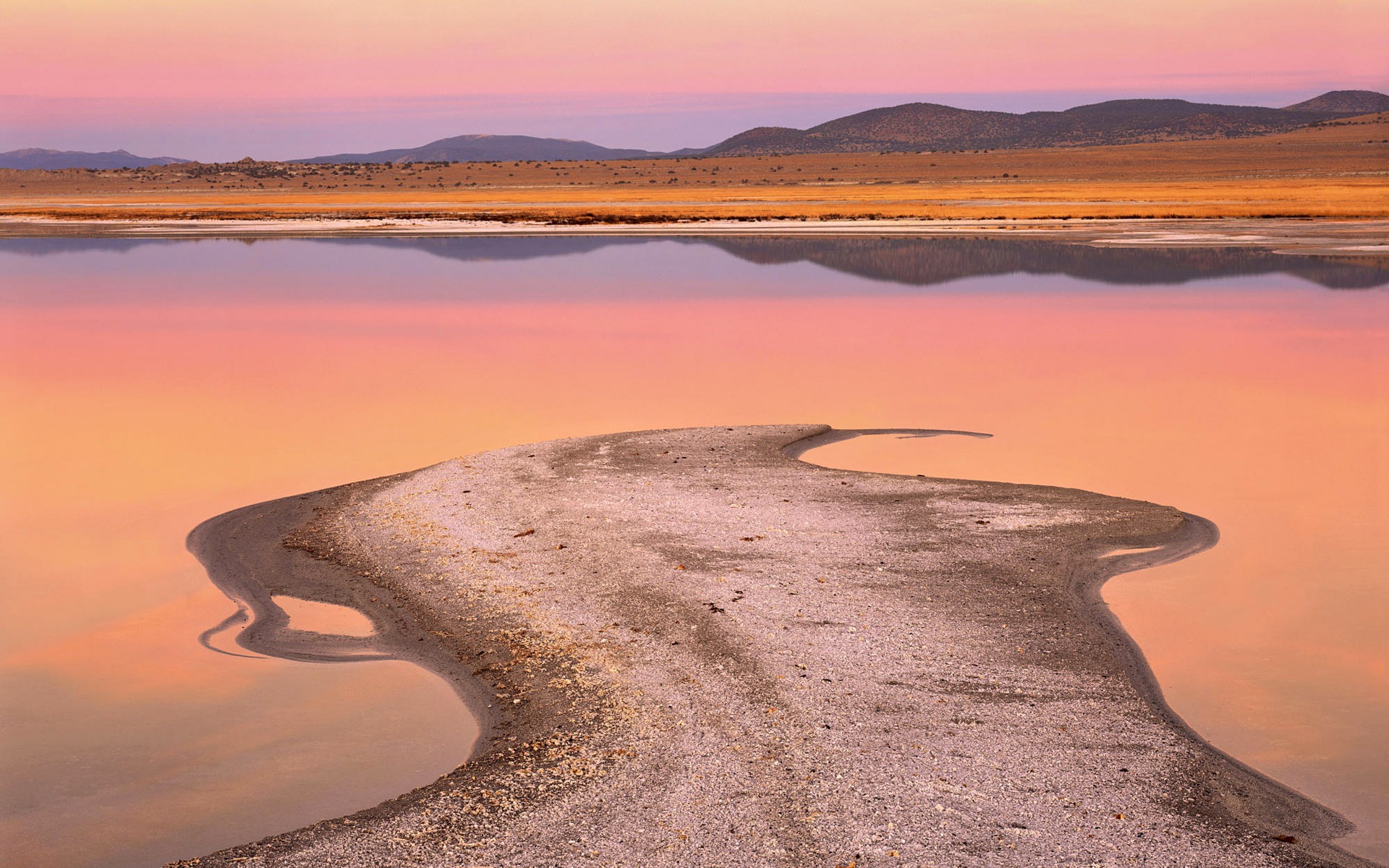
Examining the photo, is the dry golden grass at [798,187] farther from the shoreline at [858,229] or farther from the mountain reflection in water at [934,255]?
the mountain reflection in water at [934,255]

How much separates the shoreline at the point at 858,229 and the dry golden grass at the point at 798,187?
247 cm

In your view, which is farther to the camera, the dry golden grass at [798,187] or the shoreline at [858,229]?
the dry golden grass at [798,187]

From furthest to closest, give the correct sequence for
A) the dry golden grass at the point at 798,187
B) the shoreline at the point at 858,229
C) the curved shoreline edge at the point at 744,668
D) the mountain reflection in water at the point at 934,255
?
the dry golden grass at the point at 798,187
the shoreline at the point at 858,229
the mountain reflection in water at the point at 934,255
the curved shoreline edge at the point at 744,668

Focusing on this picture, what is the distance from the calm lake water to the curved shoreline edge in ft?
1.25

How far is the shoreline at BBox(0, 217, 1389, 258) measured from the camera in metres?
45.8

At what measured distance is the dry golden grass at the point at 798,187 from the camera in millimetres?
65625

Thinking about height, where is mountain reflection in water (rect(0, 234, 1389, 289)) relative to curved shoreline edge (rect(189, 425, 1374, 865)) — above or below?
above

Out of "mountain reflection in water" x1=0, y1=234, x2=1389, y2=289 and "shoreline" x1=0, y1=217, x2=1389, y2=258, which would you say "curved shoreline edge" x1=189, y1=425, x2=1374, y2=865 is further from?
"shoreline" x1=0, y1=217, x2=1389, y2=258

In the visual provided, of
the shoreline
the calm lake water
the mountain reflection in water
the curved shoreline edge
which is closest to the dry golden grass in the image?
the shoreline

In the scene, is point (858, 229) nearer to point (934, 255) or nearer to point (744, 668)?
point (934, 255)

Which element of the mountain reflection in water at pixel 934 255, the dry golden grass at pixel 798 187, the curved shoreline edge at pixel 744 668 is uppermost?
the dry golden grass at pixel 798 187

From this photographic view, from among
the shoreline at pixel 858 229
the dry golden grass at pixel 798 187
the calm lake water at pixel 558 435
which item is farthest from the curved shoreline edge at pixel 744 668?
the dry golden grass at pixel 798 187

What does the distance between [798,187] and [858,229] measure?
152 ft

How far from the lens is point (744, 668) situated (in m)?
7.70
